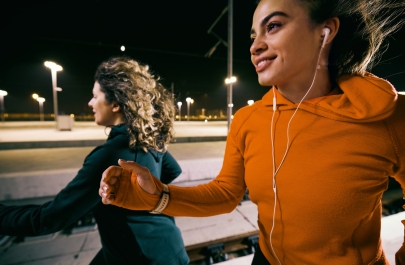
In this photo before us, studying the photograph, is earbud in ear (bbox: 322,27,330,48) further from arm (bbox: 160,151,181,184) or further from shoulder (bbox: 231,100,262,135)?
arm (bbox: 160,151,181,184)

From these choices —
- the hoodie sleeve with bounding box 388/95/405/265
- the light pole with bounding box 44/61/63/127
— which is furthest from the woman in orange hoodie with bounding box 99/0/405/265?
the light pole with bounding box 44/61/63/127

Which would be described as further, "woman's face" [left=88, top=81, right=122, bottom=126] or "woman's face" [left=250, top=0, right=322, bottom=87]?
"woman's face" [left=88, top=81, right=122, bottom=126]

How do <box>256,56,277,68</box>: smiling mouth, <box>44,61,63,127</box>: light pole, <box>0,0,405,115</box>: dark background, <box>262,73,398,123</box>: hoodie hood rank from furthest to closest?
<box>44,61,63,127</box>: light pole
<box>0,0,405,115</box>: dark background
<box>256,56,277,68</box>: smiling mouth
<box>262,73,398,123</box>: hoodie hood

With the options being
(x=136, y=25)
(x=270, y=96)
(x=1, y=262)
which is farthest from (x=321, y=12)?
(x=136, y=25)

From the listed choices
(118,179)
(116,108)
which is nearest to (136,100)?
(116,108)

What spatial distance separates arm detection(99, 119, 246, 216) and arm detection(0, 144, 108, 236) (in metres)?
0.45

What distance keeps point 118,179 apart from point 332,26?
62.5 inches

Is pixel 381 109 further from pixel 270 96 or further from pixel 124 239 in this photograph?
pixel 124 239

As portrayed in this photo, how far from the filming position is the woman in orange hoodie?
906mm

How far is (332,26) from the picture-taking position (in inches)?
44.6

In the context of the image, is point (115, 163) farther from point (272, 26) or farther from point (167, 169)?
point (272, 26)

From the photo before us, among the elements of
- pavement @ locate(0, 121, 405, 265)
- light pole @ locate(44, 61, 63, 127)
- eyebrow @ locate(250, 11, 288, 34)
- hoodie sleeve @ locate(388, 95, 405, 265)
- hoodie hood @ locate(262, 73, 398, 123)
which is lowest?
pavement @ locate(0, 121, 405, 265)

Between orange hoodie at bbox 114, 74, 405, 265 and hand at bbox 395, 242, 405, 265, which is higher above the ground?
orange hoodie at bbox 114, 74, 405, 265

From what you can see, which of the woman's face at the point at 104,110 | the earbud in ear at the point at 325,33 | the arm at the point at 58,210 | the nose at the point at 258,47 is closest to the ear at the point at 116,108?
the woman's face at the point at 104,110
